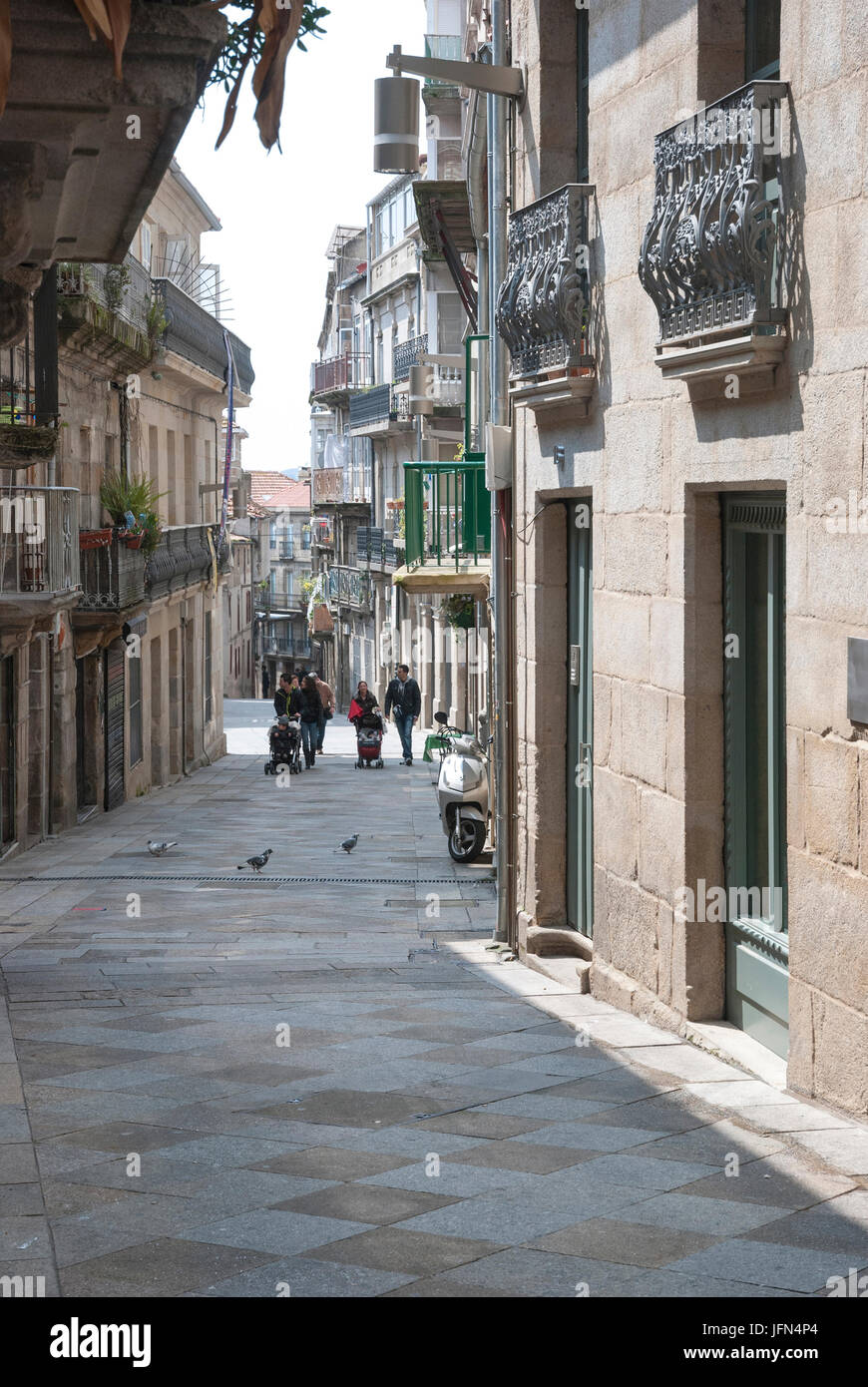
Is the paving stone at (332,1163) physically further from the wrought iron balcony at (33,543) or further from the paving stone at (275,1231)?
the wrought iron balcony at (33,543)

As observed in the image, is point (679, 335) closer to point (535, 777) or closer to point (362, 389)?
point (535, 777)

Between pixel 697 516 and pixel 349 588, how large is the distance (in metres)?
48.5

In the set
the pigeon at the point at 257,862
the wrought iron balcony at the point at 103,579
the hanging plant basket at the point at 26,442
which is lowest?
the pigeon at the point at 257,862

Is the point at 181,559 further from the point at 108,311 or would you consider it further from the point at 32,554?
the point at 32,554

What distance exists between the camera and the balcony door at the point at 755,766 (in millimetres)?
6715

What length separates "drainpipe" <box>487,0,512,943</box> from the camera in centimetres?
1045

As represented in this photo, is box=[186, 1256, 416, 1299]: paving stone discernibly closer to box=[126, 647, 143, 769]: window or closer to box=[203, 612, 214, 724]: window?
box=[126, 647, 143, 769]: window

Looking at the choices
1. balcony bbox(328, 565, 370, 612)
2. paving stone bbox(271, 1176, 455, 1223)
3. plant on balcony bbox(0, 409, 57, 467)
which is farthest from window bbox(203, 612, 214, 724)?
paving stone bbox(271, 1176, 455, 1223)

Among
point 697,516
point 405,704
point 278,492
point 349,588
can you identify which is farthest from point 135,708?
point 278,492

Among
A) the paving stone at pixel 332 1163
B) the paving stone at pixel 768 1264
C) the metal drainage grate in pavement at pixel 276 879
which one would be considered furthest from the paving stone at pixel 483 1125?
the metal drainage grate in pavement at pixel 276 879

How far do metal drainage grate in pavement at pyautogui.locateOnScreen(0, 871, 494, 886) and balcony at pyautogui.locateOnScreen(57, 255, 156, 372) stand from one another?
7983mm

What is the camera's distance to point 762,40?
696 centimetres

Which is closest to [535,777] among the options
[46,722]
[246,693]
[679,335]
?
[679,335]

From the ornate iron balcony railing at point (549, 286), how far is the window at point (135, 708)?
1710cm
